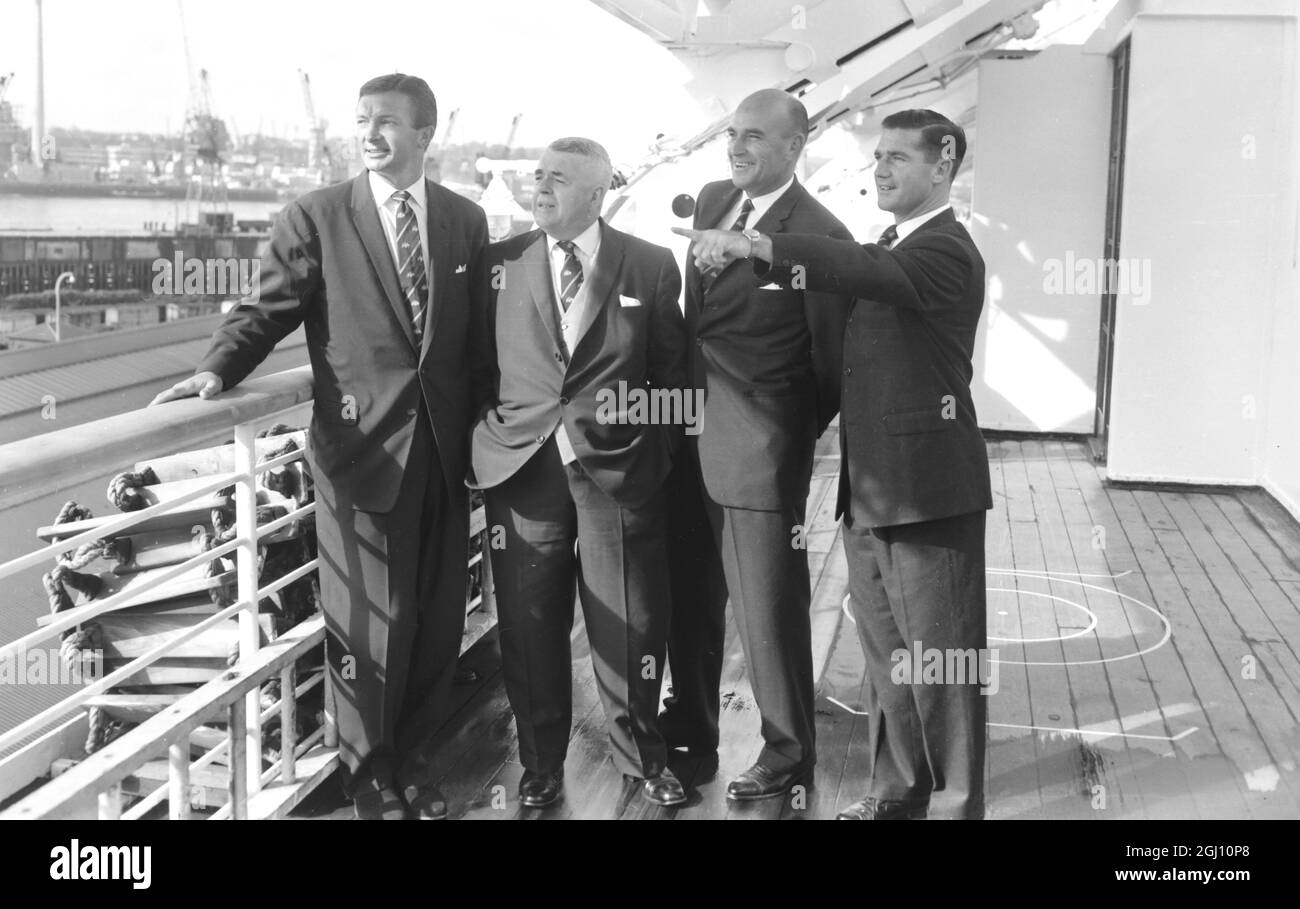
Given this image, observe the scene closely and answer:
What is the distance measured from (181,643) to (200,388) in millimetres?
486

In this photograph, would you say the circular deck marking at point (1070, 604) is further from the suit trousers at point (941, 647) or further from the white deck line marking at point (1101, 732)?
the suit trousers at point (941, 647)

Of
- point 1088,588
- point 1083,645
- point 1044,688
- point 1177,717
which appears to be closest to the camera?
point 1177,717

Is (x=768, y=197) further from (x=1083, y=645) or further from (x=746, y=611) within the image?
(x=1083, y=645)

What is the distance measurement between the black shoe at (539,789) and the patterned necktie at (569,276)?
1005 mm

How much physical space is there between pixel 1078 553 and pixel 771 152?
3.11m

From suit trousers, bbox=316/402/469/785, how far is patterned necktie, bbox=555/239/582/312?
14.9 inches

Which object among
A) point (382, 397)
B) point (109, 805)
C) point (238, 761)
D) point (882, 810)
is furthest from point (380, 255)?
point (882, 810)

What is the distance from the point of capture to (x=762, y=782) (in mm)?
2699

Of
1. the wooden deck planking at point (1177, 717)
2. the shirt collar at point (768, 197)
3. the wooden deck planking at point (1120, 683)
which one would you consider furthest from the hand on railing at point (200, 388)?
the wooden deck planking at point (1177, 717)

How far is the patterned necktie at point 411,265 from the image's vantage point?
2594 mm

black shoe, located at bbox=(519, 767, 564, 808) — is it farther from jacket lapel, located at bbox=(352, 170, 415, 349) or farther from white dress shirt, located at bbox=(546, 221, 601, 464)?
jacket lapel, located at bbox=(352, 170, 415, 349)

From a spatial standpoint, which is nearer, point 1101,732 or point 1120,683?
point 1101,732
